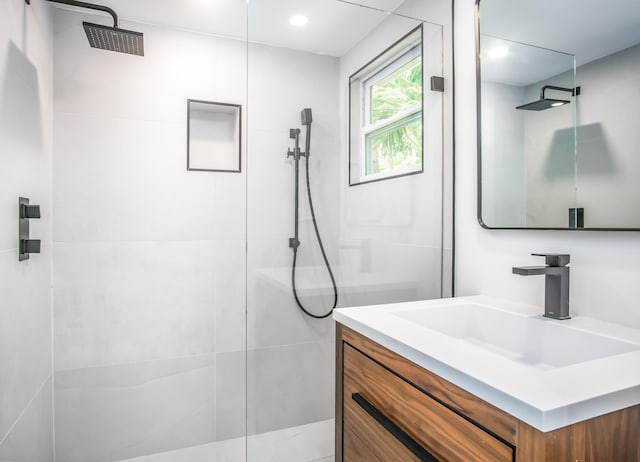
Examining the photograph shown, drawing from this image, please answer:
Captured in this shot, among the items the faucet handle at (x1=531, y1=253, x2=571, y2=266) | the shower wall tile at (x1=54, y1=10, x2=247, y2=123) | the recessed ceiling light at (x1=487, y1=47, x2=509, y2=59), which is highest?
the shower wall tile at (x1=54, y1=10, x2=247, y2=123)

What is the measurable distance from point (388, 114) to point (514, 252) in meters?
0.77

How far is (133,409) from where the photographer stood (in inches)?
81.0

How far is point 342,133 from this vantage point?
1610 millimetres

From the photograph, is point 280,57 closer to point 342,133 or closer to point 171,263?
point 342,133

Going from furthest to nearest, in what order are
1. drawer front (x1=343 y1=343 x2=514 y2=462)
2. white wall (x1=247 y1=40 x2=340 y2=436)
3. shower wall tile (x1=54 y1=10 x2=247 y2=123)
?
shower wall tile (x1=54 y1=10 x2=247 y2=123)
white wall (x1=247 y1=40 x2=340 y2=436)
drawer front (x1=343 y1=343 x2=514 y2=462)

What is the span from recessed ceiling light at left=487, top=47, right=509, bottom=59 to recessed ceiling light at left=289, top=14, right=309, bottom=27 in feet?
2.49

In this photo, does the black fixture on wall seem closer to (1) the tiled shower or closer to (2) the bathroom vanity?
(1) the tiled shower

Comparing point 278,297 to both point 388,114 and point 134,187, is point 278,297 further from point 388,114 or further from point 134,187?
point 134,187

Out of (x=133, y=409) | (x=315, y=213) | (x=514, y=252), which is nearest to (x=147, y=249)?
(x=133, y=409)

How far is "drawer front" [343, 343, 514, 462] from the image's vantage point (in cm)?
72

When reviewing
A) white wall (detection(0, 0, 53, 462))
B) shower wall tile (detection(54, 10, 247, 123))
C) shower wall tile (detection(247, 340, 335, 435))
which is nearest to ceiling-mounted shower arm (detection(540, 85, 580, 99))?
shower wall tile (detection(247, 340, 335, 435))

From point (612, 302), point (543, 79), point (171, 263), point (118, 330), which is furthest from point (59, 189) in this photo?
point (612, 302)

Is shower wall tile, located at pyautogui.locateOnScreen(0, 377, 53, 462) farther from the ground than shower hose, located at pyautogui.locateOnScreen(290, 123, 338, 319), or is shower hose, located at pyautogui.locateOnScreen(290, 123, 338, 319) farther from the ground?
shower hose, located at pyautogui.locateOnScreen(290, 123, 338, 319)

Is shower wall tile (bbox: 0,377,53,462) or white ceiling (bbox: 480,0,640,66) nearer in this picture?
white ceiling (bbox: 480,0,640,66)
